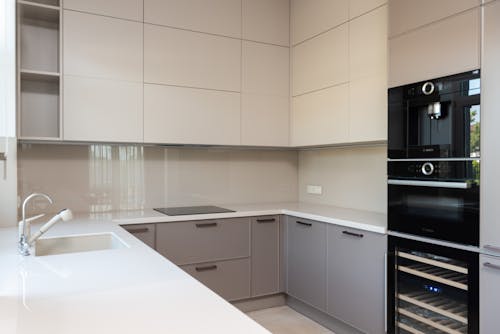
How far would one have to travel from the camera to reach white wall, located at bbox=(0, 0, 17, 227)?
2.48 m

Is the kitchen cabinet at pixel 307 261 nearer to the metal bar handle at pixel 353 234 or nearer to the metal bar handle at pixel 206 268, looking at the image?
the metal bar handle at pixel 353 234

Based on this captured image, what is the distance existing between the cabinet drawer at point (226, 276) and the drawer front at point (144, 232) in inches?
14.3

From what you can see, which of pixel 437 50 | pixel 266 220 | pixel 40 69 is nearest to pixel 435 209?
pixel 437 50

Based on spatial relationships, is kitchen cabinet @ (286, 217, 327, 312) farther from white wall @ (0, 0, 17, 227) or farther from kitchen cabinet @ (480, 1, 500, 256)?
white wall @ (0, 0, 17, 227)

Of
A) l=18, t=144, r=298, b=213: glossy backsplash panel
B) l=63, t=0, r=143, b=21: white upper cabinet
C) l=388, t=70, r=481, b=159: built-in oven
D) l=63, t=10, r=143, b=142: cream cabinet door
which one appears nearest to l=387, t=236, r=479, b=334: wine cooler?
l=388, t=70, r=481, b=159: built-in oven

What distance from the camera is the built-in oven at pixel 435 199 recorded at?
1.88m

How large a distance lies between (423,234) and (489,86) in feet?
2.78

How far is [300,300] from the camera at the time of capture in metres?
3.11

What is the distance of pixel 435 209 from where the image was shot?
2076 mm

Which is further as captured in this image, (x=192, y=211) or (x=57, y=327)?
(x=192, y=211)

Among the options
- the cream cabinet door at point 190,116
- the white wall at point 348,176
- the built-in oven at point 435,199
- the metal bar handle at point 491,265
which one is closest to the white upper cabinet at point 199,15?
the cream cabinet door at point 190,116

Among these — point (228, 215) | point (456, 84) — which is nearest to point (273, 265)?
point (228, 215)

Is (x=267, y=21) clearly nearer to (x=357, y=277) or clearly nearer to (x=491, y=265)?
(x=357, y=277)

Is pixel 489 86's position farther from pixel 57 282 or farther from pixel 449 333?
pixel 57 282
